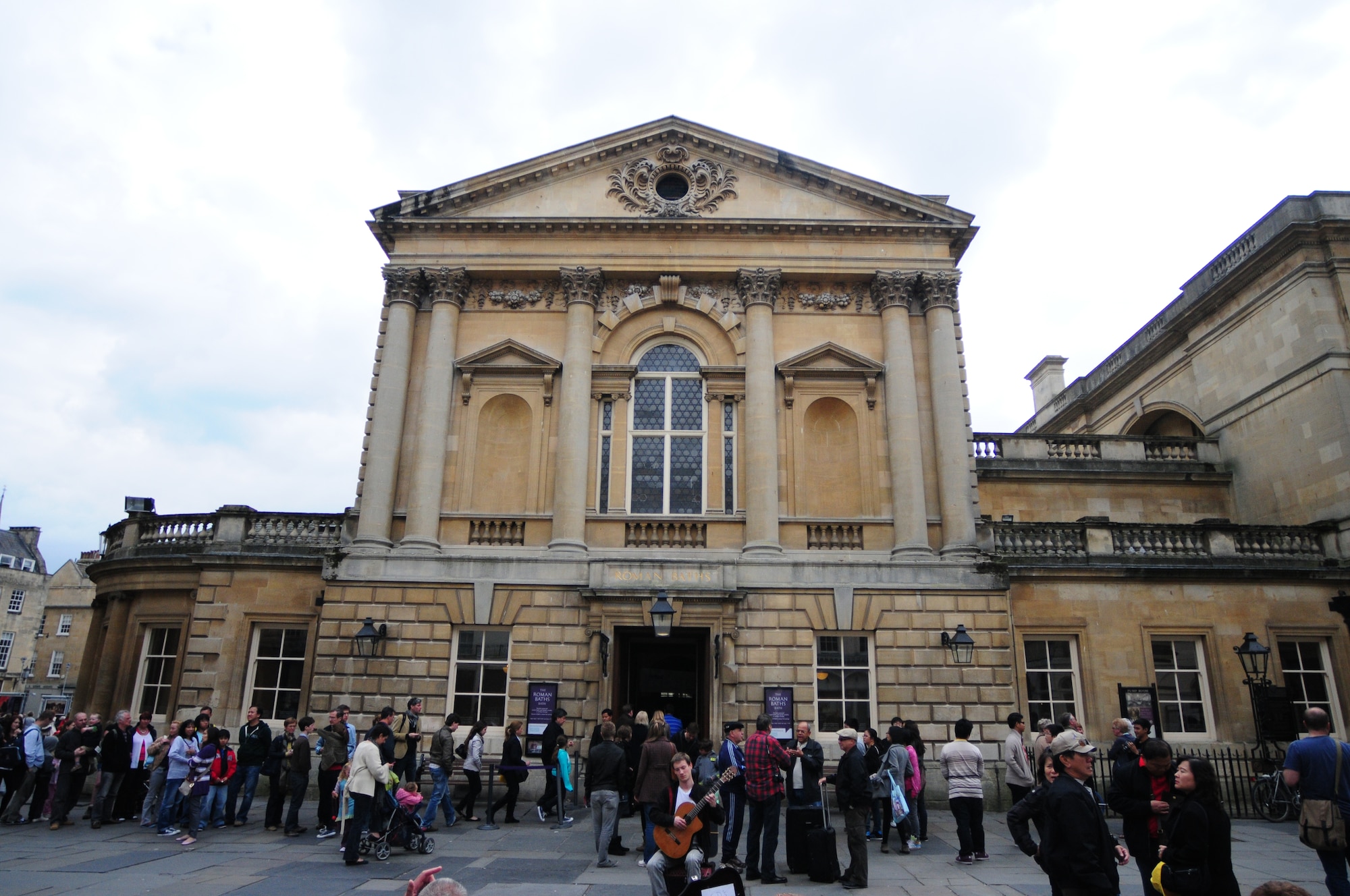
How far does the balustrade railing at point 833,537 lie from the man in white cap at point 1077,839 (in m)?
13.4

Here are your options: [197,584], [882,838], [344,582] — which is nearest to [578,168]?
[344,582]

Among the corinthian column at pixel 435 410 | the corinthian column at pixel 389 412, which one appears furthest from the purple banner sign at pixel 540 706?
the corinthian column at pixel 389 412

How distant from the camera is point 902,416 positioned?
19812 millimetres

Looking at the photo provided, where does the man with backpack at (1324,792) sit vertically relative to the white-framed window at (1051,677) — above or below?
below

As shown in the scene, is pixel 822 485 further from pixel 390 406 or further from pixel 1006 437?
pixel 390 406

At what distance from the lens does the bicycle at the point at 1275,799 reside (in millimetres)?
15539

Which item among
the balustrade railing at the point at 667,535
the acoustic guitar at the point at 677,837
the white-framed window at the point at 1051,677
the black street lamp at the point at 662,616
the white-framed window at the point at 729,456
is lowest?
the acoustic guitar at the point at 677,837

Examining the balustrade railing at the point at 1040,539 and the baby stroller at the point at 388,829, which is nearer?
the baby stroller at the point at 388,829

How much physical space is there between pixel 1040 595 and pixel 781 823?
327 inches

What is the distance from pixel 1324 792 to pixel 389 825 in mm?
10617

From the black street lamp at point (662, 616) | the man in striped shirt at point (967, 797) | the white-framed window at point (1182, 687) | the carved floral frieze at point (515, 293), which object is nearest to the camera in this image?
the man in striped shirt at point (967, 797)

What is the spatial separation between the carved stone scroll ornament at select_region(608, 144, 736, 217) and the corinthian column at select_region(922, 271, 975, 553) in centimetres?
558

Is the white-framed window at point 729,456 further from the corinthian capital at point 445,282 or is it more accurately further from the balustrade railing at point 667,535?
the corinthian capital at point 445,282

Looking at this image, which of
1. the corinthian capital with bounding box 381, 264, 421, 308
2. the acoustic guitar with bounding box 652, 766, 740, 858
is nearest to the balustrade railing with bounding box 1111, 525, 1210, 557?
the acoustic guitar with bounding box 652, 766, 740, 858
